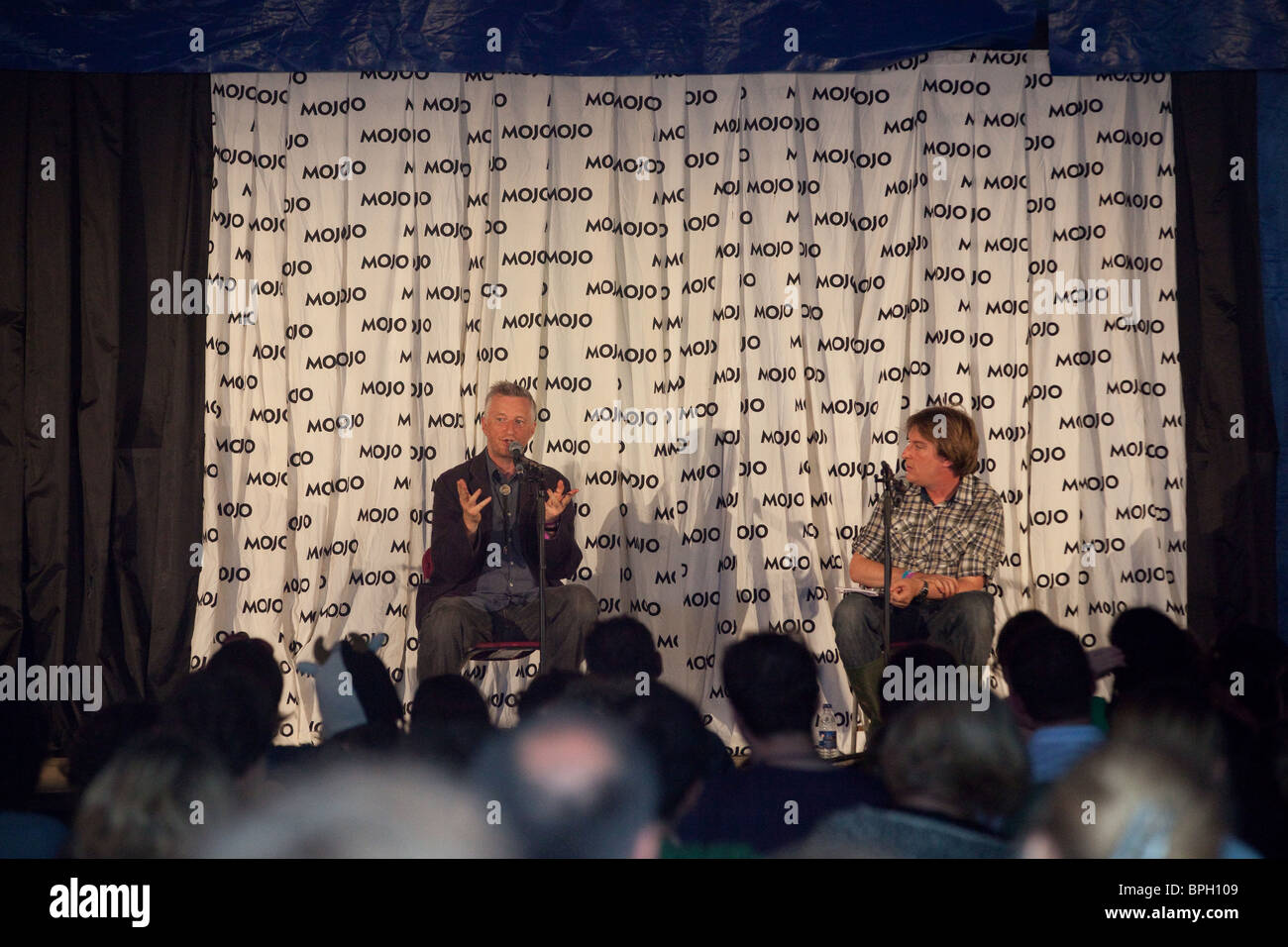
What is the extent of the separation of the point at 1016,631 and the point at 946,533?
1.46m

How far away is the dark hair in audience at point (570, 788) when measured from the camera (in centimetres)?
189

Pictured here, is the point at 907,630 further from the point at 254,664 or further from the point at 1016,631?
the point at 254,664

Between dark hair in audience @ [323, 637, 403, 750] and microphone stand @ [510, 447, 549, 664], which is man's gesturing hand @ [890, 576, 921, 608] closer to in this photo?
microphone stand @ [510, 447, 549, 664]

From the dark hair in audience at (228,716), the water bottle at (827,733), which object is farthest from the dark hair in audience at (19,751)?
the water bottle at (827,733)

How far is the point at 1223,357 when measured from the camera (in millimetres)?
4727

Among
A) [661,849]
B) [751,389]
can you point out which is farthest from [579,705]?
[751,389]

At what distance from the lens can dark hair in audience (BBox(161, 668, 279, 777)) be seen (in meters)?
2.25

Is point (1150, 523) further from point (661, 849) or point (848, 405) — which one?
point (661, 849)

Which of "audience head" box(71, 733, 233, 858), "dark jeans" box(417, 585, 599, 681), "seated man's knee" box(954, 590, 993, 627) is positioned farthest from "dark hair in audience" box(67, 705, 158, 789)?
"seated man's knee" box(954, 590, 993, 627)

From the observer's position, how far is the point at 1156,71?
4.48 m

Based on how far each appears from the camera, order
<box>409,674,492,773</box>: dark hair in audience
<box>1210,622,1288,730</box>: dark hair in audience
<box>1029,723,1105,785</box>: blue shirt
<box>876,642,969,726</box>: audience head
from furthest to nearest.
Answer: <box>876,642,969,726</box>: audience head
<box>1210,622,1288,730</box>: dark hair in audience
<box>1029,723,1105,785</box>: blue shirt
<box>409,674,492,773</box>: dark hair in audience

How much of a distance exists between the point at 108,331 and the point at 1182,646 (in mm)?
3969

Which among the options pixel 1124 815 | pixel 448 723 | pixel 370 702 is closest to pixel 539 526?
pixel 370 702

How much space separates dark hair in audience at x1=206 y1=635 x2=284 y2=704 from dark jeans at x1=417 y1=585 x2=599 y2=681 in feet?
3.69
